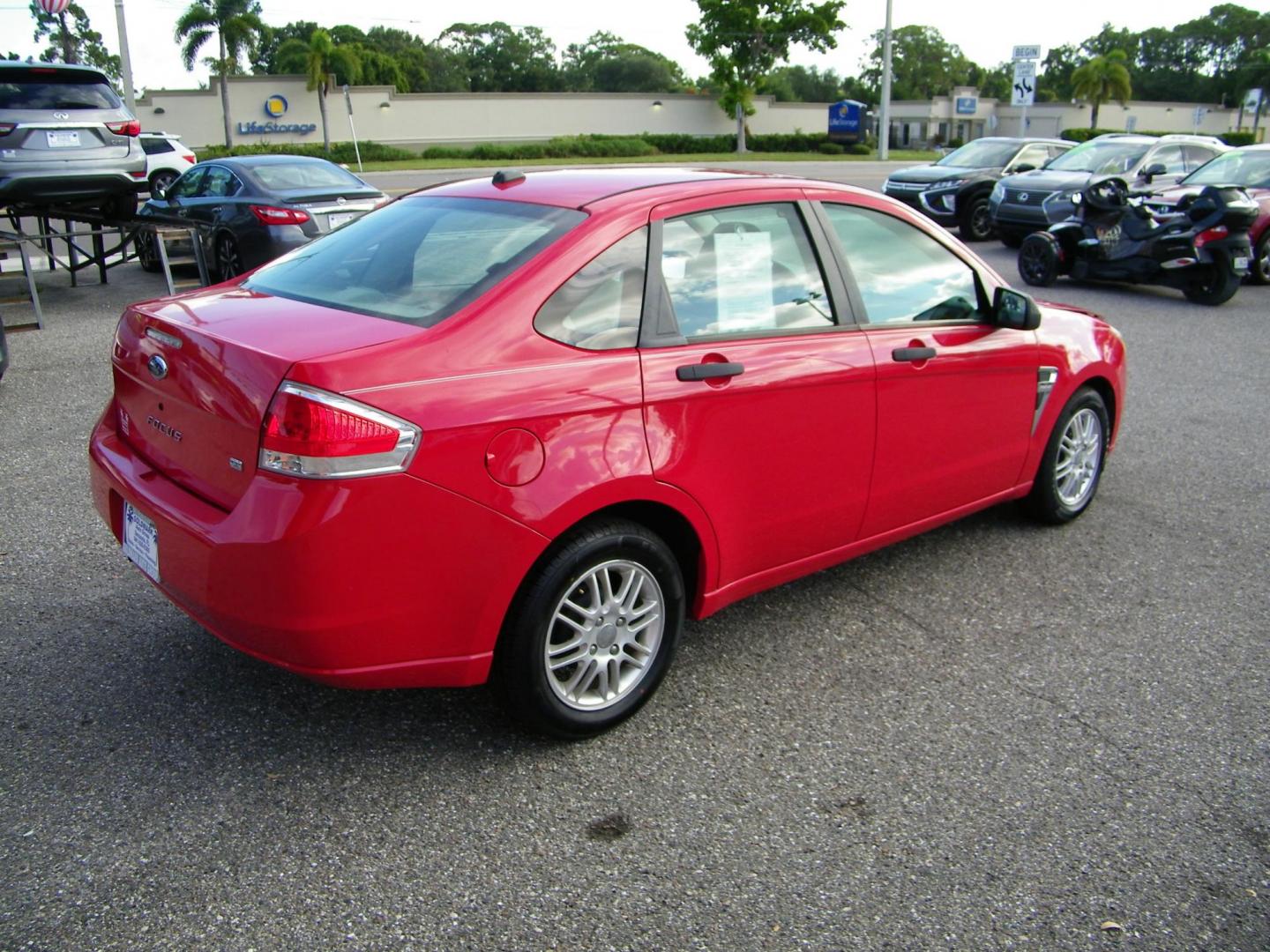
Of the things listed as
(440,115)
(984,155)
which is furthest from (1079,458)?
(440,115)

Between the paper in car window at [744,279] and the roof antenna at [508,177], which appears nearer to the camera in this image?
the paper in car window at [744,279]

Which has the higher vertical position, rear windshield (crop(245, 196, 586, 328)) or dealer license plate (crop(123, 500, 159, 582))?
rear windshield (crop(245, 196, 586, 328))

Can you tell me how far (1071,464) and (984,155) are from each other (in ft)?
49.7

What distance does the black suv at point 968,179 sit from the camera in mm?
17734

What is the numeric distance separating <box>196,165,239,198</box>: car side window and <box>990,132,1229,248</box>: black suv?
10345 mm

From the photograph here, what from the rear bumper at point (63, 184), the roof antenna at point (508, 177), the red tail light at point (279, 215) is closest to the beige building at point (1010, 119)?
the red tail light at point (279, 215)

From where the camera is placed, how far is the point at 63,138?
11047mm

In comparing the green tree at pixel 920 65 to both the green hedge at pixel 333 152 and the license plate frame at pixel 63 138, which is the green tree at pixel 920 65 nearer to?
the green hedge at pixel 333 152

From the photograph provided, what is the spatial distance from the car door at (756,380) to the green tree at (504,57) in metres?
93.8

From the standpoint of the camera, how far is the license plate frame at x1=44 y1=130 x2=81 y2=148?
1094 centimetres

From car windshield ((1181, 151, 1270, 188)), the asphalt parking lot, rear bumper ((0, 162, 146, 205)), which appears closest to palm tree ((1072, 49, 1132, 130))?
car windshield ((1181, 151, 1270, 188))

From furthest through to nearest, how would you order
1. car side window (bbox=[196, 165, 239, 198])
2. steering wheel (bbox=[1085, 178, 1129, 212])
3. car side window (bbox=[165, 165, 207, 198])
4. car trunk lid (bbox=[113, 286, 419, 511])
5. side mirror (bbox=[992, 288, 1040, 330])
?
car side window (bbox=[165, 165, 207, 198]) < steering wheel (bbox=[1085, 178, 1129, 212]) < car side window (bbox=[196, 165, 239, 198]) < side mirror (bbox=[992, 288, 1040, 330]) < car trunk lid (bbox=[113, 286, 419, 511])

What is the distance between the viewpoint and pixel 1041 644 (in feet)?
13.4

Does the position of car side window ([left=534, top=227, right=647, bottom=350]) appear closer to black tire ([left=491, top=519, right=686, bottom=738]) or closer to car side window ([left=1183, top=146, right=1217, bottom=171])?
black tire ([left=491, top=519, right=686, bottom=738])
